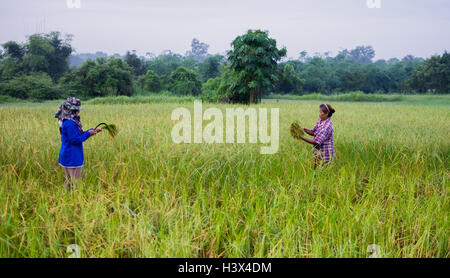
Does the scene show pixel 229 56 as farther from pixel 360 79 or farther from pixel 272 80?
pixel 360 79

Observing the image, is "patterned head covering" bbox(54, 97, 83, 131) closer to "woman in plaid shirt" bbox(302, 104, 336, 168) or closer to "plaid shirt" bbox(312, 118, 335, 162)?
"woman in plaid shirt" bbox(302, 104, 336, 168)

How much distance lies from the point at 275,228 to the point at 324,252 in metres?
0.43

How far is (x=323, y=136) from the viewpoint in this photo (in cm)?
359

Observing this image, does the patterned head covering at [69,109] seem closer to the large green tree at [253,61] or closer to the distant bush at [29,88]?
the large green tree at [253,61]

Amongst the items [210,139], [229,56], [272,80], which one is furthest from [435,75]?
[210,139]

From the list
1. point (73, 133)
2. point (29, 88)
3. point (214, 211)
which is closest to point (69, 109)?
point (73, 133)

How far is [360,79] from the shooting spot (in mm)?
43531

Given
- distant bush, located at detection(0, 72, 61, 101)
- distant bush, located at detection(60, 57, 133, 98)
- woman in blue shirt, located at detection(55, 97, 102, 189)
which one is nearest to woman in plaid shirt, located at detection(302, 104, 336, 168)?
woman in blue shirt, located at detection(55, 97, 102, 189)

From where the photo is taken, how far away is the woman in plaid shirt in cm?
350

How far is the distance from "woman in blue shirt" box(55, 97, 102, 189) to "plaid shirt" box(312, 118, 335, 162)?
8.79 feet

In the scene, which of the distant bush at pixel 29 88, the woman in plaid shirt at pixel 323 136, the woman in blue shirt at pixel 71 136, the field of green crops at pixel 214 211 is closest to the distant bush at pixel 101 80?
the distant bush at pixel 29 88

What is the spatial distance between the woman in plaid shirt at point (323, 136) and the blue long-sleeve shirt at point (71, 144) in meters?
2.72

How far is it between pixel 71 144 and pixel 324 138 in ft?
9.89

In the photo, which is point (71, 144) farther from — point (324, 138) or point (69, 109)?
point (324, 138)
